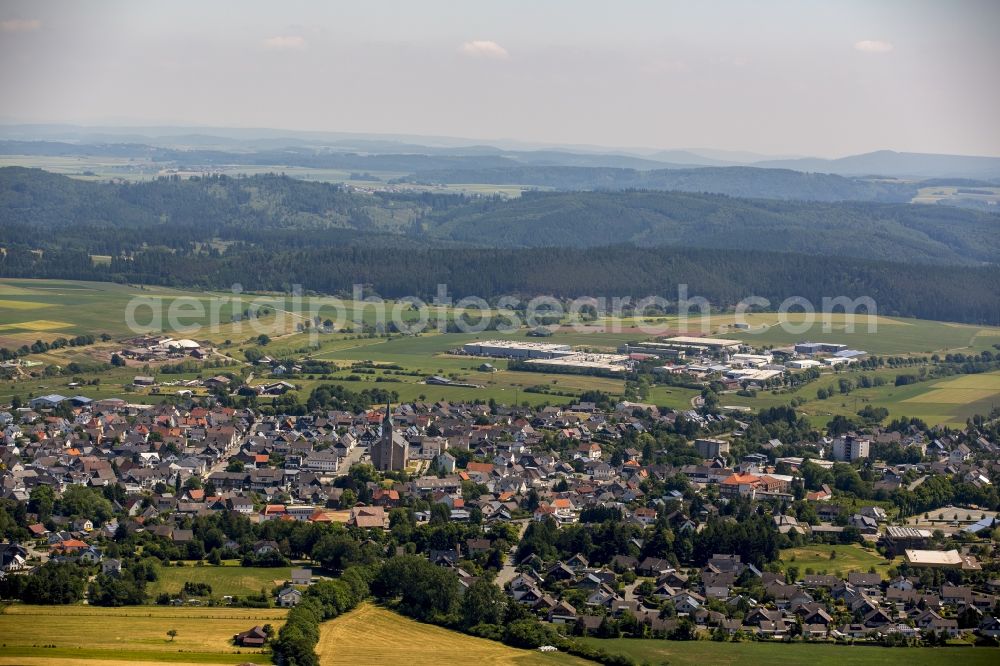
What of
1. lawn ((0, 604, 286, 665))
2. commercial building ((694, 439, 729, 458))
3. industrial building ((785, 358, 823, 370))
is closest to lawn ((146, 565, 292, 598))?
lawn ((0, 604, 286, 665))

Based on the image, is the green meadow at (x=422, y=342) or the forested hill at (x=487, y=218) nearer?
the green meadow at (x=422, y=342)

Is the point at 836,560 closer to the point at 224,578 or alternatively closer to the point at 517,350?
the point at 224,578

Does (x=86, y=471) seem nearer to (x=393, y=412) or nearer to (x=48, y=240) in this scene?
(x=393, y=412)

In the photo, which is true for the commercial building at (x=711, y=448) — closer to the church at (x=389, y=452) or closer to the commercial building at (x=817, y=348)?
the church at (x=389, y=452)

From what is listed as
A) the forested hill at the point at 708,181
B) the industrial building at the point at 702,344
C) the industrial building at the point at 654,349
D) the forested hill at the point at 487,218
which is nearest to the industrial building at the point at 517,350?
the industrial building at the point at 654,349

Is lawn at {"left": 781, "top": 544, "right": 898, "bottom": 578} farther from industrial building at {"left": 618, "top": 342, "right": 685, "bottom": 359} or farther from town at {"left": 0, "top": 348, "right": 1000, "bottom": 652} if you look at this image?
industrial building at {"left": 618, "top": 342, "right": 685, "bottom": 359}

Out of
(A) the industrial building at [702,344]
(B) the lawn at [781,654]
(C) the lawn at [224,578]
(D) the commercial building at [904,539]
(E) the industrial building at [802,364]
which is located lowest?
(E) the industrial building at [802,364]
